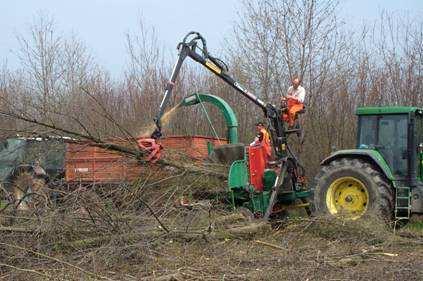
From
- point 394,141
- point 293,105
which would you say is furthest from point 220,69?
point 394,141

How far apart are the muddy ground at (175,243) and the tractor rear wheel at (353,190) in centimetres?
76

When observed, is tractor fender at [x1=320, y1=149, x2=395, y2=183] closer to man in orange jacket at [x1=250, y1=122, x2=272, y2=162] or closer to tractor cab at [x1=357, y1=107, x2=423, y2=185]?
tractor cab at [x1=357, y1=107, x2=423, y2=185]

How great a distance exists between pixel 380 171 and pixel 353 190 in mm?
521

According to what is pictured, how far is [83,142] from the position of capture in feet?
27.6

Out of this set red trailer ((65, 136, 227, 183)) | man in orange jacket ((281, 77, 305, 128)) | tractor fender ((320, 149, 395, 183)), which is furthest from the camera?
man in orange jacket ((281, 77, 305, 128))

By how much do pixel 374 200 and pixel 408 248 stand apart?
1717 mm

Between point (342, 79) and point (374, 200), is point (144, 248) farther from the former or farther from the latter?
point (342, 79)

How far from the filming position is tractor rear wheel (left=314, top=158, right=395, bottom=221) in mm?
9414

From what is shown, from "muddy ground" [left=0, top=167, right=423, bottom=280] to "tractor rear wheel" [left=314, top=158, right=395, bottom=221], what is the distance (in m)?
0.76

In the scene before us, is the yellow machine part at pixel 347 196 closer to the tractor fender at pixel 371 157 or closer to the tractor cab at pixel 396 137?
the tractor fender at pixel 371 157

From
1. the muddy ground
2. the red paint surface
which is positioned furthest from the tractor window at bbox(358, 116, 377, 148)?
the muddy ground

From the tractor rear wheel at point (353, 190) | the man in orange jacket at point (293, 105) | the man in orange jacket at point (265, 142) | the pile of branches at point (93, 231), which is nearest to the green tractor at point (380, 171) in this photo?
the tractor rear wheel at point (353, 190)

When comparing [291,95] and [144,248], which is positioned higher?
[291,95]

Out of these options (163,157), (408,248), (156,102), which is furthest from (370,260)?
(156,102)
